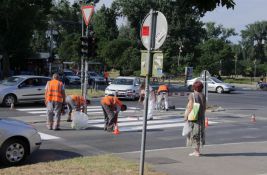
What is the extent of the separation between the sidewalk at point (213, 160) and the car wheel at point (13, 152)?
88.5 inches

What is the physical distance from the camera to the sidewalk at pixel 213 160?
9.33 m

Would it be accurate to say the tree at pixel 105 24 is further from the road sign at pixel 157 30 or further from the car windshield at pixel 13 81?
the road sign at pixel 157 30

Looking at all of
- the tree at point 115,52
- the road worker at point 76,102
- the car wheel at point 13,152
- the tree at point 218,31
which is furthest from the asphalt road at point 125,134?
the tree at point 218,31

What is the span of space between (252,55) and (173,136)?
13607cm

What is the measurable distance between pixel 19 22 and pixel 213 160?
37.7 metres

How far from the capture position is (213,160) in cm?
1053

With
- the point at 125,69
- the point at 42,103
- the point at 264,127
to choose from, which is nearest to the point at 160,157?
the point at 264,127

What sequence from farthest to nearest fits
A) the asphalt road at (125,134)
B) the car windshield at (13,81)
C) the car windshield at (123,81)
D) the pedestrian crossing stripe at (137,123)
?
the car windshield at (123,81)
the car windshield at (13,81)
the pedestrian crossing stripe at (137,123)
the asphalt road at (125,134)

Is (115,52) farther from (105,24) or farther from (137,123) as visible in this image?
(137,123)

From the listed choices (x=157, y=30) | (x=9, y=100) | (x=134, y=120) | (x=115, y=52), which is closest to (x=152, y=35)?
(x=157, y=30)

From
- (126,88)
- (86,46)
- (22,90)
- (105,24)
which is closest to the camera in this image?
(86,46)

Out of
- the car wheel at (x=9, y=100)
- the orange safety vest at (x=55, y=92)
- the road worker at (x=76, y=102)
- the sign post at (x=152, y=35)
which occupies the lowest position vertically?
the car wheel at (x=9, y=100)

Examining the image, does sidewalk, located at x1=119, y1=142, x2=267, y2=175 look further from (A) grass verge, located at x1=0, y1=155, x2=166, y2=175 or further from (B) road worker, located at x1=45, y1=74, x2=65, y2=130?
(B) road worker, located at x1=45, y1=74, x2=65, y2=130

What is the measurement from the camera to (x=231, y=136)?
594 inches
